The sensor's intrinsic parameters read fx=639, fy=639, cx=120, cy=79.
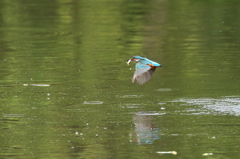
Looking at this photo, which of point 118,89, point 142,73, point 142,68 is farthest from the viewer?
point 118,89

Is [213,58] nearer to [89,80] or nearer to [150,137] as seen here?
[89,80]

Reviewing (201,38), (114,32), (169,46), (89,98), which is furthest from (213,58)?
(114,32)

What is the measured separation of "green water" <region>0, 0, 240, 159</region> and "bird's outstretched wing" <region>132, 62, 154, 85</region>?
369 mm

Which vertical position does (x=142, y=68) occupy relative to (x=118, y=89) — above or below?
above

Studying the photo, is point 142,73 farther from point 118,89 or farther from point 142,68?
point 118,89

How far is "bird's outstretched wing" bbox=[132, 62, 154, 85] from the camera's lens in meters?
Result: 8.83

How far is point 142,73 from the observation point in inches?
353

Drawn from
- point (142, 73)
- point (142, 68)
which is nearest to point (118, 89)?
point (142, 73)

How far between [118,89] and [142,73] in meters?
1.19

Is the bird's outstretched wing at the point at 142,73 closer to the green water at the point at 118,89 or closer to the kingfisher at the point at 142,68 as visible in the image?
the kingfisher at the point at 142,68

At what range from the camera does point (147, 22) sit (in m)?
19.7

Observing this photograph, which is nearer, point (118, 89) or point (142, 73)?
point (142, 73)

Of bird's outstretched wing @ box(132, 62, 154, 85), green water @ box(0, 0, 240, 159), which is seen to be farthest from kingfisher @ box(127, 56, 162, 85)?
green water @ box(0, 0, 240, 159)

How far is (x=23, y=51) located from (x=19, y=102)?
520 cm
